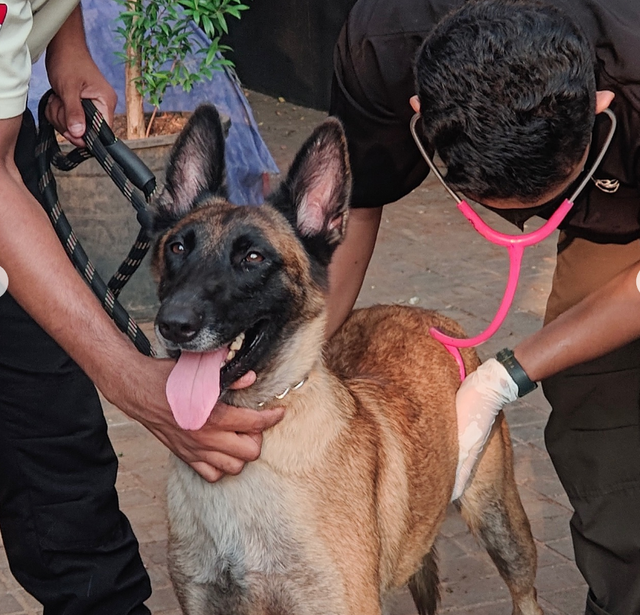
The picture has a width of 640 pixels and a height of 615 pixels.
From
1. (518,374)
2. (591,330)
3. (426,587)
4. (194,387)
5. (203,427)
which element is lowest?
(426,587)

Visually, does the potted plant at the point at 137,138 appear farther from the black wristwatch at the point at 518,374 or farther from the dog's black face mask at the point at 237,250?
the black wristwatch at the point at 518,374

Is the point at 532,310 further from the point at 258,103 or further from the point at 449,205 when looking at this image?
the point at 258,103

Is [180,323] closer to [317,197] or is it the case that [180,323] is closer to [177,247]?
[177,247]

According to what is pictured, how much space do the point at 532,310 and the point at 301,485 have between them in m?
3.74

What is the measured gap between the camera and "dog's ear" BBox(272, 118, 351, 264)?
2984 millimetres

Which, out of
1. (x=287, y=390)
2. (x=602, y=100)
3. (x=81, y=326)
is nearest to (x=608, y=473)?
(x=287, y=390)

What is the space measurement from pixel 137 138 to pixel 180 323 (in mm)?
3810

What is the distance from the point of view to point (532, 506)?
4.54 m

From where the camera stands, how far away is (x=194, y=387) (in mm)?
2631

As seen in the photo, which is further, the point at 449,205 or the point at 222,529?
the point at 449,205

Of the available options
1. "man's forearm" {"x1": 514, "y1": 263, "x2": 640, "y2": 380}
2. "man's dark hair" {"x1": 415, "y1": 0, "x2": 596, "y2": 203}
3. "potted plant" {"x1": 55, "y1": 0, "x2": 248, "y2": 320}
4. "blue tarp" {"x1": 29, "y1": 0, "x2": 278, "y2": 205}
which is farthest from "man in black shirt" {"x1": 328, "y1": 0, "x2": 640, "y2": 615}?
"blue tarp" {"x1": 29, "y1": 0, "x2": 278, "y2": 205}

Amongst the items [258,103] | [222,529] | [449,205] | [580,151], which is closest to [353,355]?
[222,529]

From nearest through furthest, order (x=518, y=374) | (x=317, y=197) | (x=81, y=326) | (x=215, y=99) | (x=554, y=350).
Result: (x=81, y=326) → (x=317, y=197) → (x=554, y=350) → (x=518, y=374) → (x=215, y=99)

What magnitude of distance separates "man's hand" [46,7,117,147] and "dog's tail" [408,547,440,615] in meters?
1.78
